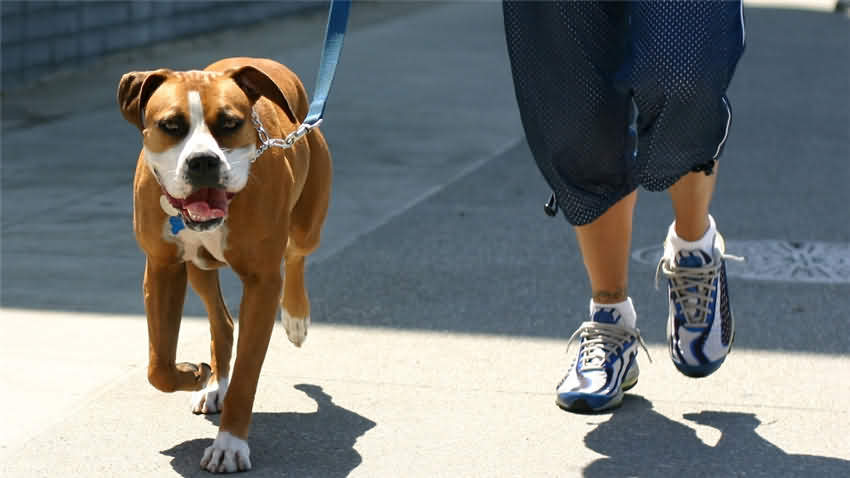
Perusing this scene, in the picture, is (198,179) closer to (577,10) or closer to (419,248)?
(577,10)

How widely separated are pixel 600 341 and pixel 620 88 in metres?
0.82

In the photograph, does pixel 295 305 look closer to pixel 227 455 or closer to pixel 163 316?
pixel 163 316

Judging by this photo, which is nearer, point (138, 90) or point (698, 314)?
point (138, 90)

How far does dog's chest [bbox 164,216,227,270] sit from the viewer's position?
344cm

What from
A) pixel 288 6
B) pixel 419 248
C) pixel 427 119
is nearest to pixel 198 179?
pixel 419 248

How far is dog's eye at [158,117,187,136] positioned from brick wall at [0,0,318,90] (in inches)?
285

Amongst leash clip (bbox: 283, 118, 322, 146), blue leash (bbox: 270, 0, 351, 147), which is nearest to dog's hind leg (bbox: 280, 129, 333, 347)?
blue leash (bbox: 270, 0, 351, 147)

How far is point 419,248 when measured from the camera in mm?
6148

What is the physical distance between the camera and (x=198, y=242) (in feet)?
11.4

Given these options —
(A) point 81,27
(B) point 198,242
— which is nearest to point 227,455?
(B) point 198,242

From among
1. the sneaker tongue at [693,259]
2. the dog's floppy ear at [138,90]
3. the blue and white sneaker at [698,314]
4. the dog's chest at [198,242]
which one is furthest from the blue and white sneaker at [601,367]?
the dog's floppy ear at [138,90]

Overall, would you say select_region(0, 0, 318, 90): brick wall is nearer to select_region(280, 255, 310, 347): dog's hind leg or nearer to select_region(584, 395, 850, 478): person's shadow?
A: select_region(280, 255, 310, 347): dog's hind leg

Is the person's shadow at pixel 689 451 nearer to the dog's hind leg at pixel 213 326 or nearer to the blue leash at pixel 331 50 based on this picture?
the dog's hind leg at pixel 213 326

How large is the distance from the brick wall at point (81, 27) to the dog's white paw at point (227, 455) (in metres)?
7.17
